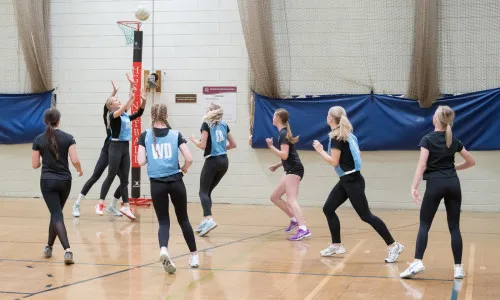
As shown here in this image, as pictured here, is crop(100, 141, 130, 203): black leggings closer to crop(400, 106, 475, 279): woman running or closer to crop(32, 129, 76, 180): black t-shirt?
crop(32, 129, 76, 180): black t-shirt

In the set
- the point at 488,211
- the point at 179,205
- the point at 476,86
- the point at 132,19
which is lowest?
the point at 488,211

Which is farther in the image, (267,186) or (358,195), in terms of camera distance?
(267,186)

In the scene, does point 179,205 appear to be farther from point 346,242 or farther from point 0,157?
point 0,157

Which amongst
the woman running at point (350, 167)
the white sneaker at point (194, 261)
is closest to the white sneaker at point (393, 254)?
the woman running at point (350, 167)

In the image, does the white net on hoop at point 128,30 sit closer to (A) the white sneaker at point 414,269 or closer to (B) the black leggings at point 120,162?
(B) the black leggings at point 120,162

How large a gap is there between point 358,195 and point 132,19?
8490 millimetres

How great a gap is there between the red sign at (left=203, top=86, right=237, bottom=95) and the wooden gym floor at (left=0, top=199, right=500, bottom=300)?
3.39 metres

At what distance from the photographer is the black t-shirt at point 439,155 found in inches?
276

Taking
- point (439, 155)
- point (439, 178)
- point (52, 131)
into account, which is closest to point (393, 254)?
point (439, 178)

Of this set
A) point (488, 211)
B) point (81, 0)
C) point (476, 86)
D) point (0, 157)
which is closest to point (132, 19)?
point (81, 0)

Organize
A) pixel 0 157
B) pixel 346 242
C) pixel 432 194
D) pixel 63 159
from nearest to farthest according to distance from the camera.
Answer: pixel 432 194, pixel 63 159, pixel 346 242, pixel 0 157

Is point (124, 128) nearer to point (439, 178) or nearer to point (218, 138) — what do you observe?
point (218, 138)

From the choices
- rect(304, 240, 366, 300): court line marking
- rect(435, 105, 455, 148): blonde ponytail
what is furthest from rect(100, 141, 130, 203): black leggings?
rect(435, 105, 455, 148): blonde ponytail

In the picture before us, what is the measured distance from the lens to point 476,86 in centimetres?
1340
